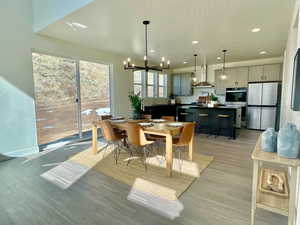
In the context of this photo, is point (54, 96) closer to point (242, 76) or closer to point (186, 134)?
point (186, 134)

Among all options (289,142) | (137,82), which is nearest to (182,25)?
(289,142)

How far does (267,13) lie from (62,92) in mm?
4616

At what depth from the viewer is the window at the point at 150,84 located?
21.5 ft

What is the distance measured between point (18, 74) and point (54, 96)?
0.89m

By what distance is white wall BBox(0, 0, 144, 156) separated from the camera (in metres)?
3.31

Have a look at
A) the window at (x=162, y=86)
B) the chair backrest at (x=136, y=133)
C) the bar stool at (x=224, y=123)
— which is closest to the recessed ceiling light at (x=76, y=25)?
the chair backrest at (x=136, y=133)

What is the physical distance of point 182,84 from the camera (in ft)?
26.0

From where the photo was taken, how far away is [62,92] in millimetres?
4355

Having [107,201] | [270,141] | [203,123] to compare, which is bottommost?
[107,201]

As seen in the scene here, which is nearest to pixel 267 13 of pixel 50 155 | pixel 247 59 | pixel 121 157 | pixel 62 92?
pixel 121 157

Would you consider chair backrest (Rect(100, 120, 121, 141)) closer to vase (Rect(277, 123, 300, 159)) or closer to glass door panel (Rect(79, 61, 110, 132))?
glass door panel (Rect(79, 61, 110, 132))

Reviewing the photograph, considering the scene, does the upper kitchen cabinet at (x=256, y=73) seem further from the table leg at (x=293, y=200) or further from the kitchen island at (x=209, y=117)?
the table leg at (x=293, y=200)

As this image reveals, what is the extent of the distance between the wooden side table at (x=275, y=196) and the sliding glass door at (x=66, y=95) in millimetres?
4349

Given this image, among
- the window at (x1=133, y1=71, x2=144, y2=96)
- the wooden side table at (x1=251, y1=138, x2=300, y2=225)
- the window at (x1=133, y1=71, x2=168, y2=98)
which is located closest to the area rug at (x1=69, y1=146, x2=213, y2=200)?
the wooden side table at (x1=251, y1=138, x2=300, y2=225)
